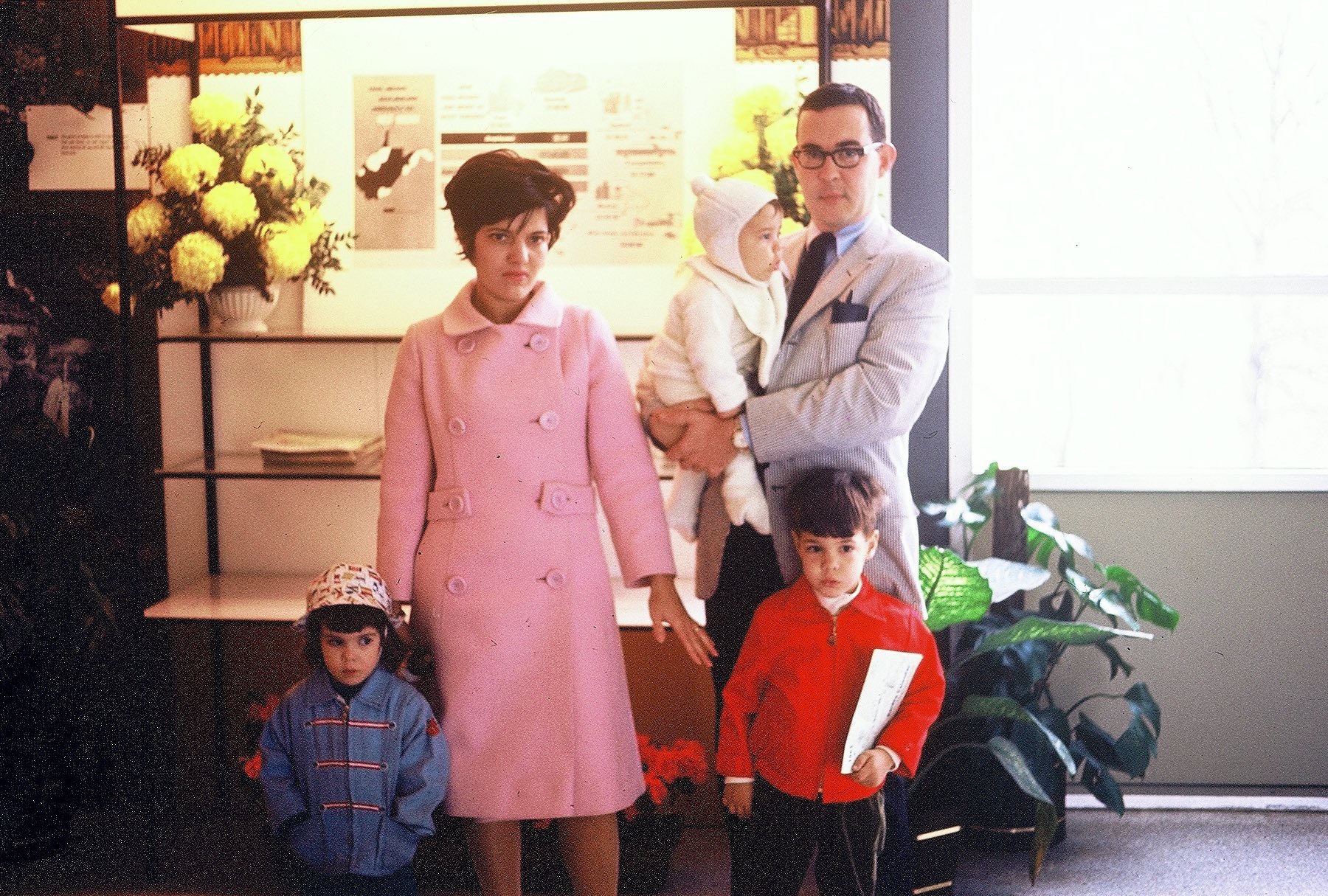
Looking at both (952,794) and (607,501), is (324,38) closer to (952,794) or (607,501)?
(607,501)

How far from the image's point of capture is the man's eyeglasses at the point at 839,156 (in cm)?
227

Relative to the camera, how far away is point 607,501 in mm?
2488

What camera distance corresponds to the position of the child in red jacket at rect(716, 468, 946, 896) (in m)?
2.23

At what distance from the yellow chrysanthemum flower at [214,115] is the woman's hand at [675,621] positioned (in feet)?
5.81

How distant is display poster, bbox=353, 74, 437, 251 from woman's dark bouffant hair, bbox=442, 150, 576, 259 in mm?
1109

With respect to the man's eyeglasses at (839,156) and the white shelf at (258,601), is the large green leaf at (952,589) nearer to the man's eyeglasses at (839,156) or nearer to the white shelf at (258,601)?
the white shelf at (258,601)

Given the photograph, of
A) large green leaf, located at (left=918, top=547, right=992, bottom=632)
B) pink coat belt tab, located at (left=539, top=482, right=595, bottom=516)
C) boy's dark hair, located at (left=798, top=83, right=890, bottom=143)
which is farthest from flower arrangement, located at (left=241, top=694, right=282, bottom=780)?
boy's dark hair, located at (left=798, top=83, right=890, bottom=143)

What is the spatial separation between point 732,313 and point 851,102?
1.39ft

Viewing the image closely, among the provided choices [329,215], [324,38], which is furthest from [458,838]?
→ [324,38]

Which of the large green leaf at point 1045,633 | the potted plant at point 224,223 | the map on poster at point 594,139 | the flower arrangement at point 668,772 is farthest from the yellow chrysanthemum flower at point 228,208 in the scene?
the large green leaf at point 1045,633

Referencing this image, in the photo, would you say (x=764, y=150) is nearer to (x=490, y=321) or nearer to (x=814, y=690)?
(x=490, y=321)

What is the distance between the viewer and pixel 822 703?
7.40 ft

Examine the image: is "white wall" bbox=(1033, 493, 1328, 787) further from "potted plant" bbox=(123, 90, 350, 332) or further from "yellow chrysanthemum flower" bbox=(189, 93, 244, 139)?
"yellow chrysanthemum flower" bbox=(189, 93, 244, 139)

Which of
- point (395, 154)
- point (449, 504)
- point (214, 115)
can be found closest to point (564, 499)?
point (449, 504)
